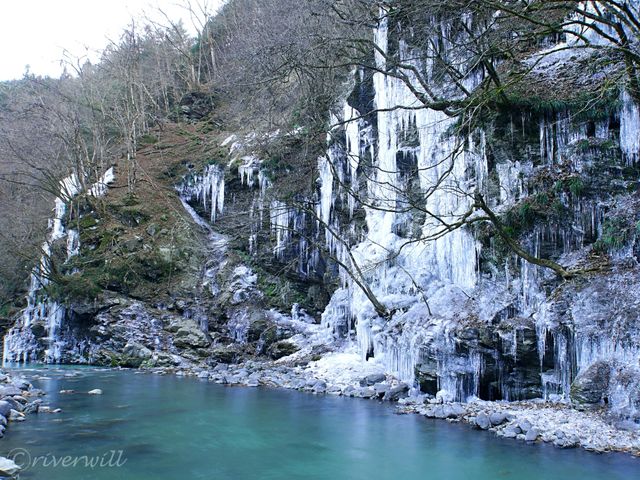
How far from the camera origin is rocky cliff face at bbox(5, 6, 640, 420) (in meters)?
8.88

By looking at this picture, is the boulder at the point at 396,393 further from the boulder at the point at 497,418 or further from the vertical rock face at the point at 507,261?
the boulder at the point at 497,418

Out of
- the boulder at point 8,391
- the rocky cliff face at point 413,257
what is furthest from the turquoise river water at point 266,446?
the rocky cliff face at point 413,257

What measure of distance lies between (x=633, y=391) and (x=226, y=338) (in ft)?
40.5

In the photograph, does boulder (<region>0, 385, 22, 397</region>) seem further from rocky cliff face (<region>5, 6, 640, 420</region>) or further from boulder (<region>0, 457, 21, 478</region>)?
rocky cliff face (<region>5, 6, 640, 420</region>)

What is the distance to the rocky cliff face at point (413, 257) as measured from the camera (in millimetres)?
8875

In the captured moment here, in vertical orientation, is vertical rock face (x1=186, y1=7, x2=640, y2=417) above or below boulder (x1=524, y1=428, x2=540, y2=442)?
above

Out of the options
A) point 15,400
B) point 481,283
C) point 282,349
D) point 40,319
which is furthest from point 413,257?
point 40,319

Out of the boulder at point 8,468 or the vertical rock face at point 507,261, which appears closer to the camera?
the boulder at point 8,468

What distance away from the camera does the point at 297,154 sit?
1875 centimetres

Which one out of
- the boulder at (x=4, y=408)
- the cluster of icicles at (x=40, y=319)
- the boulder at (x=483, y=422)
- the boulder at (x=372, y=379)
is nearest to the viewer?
the boulder at (x=4, y=408)

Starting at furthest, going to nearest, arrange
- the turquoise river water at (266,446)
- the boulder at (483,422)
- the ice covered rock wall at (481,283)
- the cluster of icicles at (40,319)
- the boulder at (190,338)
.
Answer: the cluster of icicles at (40,319) → the boulder at (190,338) → the ice covered rock wall at (481,283) → the boulder at (483,422) → the turquoise river water at (266,446)

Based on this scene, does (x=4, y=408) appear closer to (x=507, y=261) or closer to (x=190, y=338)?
(x=190, y=338)

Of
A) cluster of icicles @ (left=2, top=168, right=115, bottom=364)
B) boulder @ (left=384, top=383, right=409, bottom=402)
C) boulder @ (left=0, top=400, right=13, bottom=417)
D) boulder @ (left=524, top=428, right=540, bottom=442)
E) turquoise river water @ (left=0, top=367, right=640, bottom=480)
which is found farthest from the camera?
cluster of icicles @ (left=2, top=168, right=115, bottom=364)

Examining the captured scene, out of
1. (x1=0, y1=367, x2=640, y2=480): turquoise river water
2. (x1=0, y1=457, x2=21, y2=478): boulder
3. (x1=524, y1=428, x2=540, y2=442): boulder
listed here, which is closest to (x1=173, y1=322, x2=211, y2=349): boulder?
(x1=0, y1=367, x2=640, y2=480): turquoise river water
